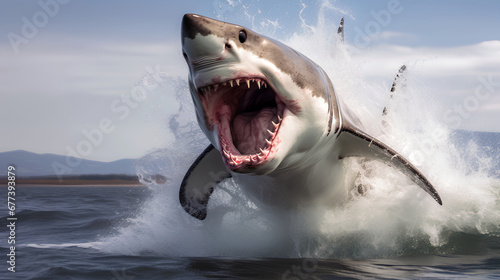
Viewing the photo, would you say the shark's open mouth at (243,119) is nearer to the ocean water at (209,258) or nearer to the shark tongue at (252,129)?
the shark tongue at (252,129)

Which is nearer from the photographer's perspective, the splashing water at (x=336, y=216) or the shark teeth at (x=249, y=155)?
the shark teeth at (x=249, y=155)

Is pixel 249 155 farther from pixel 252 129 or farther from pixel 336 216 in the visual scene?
pixel 336 216

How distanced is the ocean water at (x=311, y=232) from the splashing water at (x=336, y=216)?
2cm

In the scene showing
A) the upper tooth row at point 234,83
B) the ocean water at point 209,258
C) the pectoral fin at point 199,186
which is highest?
the upper tooth row at point 234,83

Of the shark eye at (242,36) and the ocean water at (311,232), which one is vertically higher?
the shark eye at (242,36)

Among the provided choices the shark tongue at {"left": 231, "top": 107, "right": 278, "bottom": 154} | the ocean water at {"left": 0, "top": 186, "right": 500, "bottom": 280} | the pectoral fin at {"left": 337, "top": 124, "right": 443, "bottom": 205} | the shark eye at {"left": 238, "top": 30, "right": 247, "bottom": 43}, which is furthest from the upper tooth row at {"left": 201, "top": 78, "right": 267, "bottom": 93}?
the ocean water at {"left": 0, "top": 186, "right": 500, "bottom": 280}

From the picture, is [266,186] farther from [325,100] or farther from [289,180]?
[325,100]

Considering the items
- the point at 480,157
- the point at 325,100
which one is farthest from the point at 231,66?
the point at 480,157

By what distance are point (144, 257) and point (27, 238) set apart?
14.7 feet

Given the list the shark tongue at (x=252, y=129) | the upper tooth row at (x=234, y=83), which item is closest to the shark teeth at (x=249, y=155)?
the shark tongue at (x=252, y=129)

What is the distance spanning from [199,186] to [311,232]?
2162 millimetres

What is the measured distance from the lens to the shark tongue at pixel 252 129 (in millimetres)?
6223

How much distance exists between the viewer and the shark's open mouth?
18.9 ft

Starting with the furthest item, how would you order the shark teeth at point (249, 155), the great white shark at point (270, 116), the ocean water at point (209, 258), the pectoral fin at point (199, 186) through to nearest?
the pectoral fin at point (199, 186) < the ocean water at point (209, 258) < the shark teeth at point (249, 155) < the great white shark at point (270, 116)
